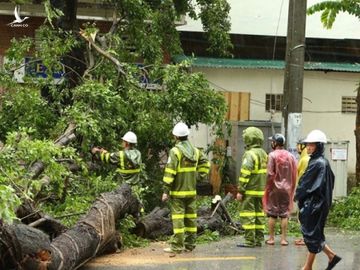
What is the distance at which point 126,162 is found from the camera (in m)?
9.62

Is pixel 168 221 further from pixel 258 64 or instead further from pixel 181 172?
pixel 258 64

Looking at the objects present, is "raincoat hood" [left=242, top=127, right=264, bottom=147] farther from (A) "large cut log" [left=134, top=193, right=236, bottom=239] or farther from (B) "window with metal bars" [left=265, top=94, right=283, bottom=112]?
(B) "window with metal bars" [left=265, top=94, right=283, bottom=112]

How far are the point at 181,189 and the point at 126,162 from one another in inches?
63.5

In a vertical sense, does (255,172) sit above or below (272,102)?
below

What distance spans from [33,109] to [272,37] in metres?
9.27

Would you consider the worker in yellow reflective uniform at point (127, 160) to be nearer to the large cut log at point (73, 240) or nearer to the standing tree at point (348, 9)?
the large cut log at point (73, 240)

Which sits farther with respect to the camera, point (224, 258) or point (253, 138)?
point (253, 138)

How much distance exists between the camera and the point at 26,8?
51.1 feet

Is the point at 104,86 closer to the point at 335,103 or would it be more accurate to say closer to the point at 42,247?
the point at 42,247

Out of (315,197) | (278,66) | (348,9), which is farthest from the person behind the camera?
(278,66)

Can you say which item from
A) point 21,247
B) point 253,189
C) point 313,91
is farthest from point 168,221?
point 313,91

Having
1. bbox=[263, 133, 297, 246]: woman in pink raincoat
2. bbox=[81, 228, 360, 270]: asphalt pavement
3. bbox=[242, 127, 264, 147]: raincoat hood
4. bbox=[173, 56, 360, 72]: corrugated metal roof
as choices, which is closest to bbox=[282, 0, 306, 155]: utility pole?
bbox=[263, 133, 297, 246]: woman in pink raincoat

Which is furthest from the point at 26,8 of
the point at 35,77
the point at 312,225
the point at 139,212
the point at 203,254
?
the point at 312,225

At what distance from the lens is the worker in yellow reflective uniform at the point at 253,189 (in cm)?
878
